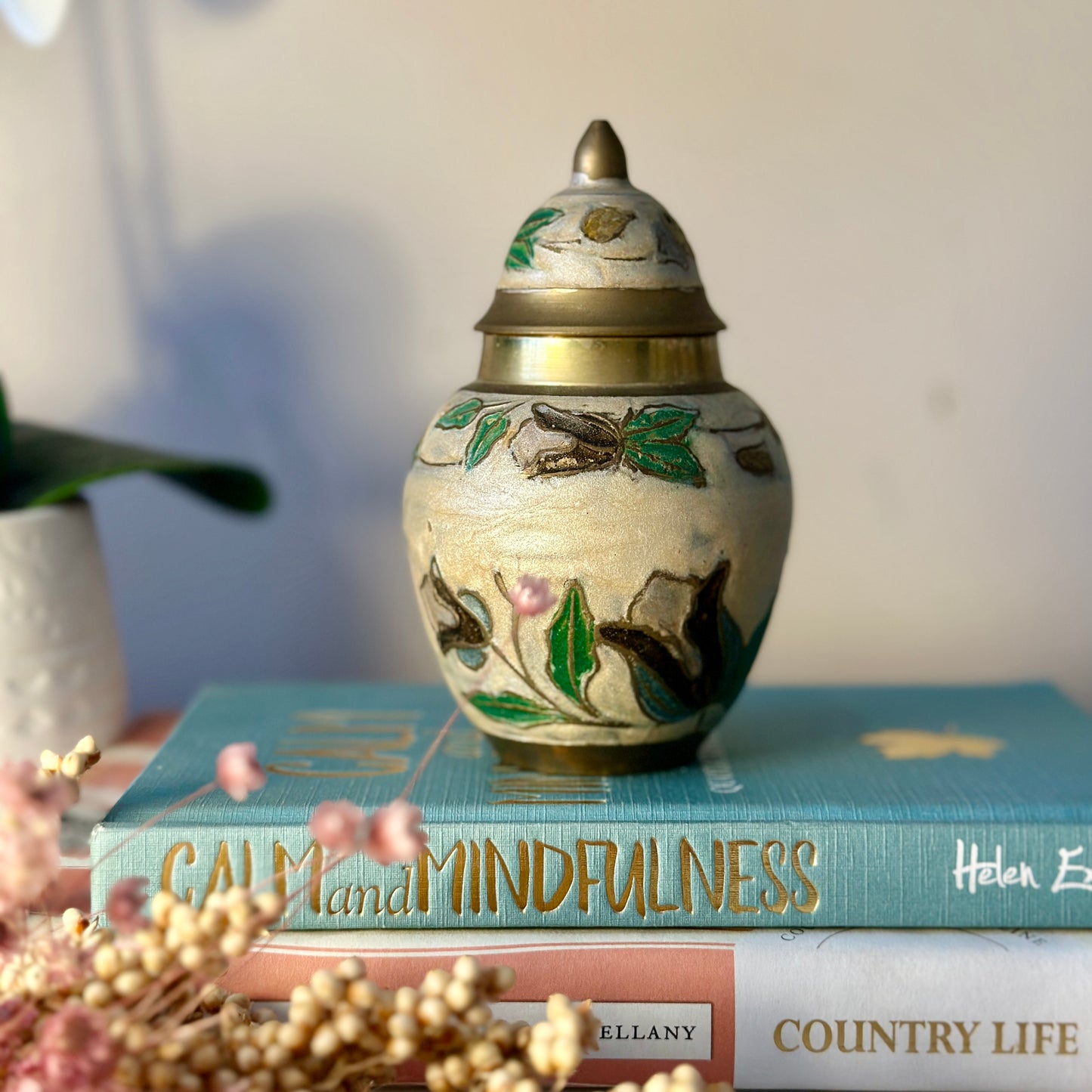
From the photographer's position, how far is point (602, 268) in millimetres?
531

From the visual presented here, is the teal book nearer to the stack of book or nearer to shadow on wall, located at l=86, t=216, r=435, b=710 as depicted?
the stack of book

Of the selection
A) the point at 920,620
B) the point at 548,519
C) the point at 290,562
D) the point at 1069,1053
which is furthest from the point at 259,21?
the point at 1069,1053

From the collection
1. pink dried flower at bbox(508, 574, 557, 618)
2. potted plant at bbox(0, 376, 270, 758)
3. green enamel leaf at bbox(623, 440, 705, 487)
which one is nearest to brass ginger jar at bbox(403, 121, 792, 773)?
green enamel leaf at bbox(623, 440, 705, 487)

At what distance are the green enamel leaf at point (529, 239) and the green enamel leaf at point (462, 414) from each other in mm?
58

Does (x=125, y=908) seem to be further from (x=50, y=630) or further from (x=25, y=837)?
(x=50, y=630)

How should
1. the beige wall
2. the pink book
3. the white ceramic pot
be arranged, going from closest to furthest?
the pink book → the white ceramic pot → the beige wall

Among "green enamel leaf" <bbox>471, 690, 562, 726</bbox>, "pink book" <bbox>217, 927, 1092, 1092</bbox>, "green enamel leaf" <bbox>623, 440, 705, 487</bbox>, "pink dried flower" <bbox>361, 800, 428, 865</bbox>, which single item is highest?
"green enamel leaf" <bbox>623, 440, 705, 487</bbox>

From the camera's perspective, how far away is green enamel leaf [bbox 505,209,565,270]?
1.78 feet

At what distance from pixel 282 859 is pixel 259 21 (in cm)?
51

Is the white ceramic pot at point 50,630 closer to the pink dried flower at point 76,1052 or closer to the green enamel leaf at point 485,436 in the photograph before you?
the green enamel leaf at point 485,436

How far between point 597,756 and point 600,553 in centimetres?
10

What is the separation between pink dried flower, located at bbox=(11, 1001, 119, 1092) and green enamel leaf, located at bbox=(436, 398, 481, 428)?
27cm

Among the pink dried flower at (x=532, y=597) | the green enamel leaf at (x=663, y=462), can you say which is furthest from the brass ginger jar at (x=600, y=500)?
the pink dried flower at (x=532, y=597)

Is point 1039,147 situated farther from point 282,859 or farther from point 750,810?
point 282,859
